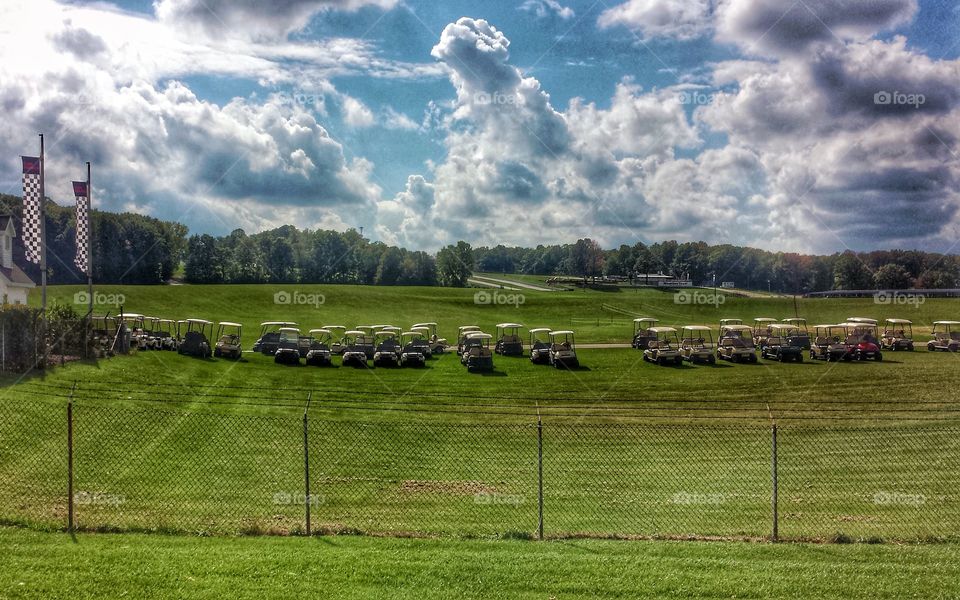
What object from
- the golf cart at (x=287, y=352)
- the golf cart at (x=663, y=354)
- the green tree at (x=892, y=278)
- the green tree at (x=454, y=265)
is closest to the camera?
the golf cart at (x=287, y=352)

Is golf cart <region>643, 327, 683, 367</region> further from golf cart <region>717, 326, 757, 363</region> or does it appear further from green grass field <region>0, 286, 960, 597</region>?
green grass field <region>0, 286, 960, 597</region>

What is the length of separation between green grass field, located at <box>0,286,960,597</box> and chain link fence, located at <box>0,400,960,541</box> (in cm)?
7

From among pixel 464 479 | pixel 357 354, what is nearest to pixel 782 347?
pixel 357 354

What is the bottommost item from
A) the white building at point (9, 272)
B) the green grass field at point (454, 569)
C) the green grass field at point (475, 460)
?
the green grass field at point (475, 460)

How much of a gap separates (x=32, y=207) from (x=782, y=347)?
3414 cm

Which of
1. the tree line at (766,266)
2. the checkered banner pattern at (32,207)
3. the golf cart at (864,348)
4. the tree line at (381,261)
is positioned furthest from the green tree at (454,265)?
the checkered banner pattern at (32,207)

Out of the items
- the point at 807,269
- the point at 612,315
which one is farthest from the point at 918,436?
the point at 807,269

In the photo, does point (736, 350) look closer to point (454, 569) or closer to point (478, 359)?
point (478, 359)

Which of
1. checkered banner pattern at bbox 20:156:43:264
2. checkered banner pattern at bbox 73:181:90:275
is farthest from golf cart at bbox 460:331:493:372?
checkered banner pattern at bbox 20:156:43:264

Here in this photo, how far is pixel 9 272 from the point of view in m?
37.4

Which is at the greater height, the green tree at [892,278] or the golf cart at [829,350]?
the green tree at [892,278]

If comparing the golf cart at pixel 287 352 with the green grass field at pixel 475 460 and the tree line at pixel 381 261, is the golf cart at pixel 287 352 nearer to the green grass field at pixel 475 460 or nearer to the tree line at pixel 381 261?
the green grass field at pixel 475 460

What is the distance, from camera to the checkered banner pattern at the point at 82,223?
30047 mm

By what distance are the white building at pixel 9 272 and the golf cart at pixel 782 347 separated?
38.3 m
